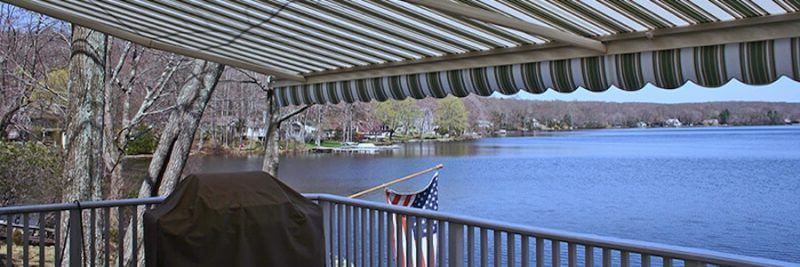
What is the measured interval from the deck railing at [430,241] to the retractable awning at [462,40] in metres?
0.88

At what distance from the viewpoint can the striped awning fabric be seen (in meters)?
2.74

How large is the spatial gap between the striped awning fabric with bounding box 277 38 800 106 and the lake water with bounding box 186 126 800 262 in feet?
35.2

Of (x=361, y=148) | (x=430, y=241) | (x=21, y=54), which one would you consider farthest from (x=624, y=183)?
(x=430, y=241)

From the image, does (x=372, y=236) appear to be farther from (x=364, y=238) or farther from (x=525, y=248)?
(x=525, y=248)

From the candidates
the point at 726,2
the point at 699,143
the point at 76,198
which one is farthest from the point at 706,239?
the point at 699,143

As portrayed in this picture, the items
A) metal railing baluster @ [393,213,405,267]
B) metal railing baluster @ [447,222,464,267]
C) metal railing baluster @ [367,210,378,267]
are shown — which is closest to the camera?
metal railing baluster @ [447,222,464,267]

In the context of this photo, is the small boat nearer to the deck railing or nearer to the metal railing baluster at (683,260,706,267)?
the deck railing

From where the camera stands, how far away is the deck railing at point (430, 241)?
2.27 metres

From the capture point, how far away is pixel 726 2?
8.55 ft

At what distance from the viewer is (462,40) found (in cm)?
387

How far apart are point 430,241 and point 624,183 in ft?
68.2

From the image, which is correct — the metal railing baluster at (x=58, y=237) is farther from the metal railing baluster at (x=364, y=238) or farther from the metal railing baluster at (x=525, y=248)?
the metal railing baluster at (x=525, y=248)

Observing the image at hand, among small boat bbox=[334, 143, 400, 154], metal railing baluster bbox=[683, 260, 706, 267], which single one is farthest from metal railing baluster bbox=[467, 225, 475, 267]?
small boat bbox=[334, 143, 400, 154]

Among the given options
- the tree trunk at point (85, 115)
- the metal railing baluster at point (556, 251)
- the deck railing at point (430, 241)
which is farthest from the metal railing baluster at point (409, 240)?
the tree trunk at point (85, 115)
